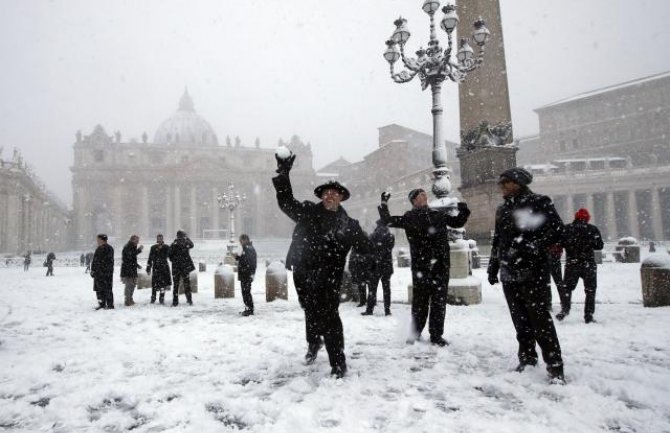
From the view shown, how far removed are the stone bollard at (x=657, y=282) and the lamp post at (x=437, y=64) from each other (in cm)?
352

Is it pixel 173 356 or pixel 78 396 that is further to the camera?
pixel 173 356

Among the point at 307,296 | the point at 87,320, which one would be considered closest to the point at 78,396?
the point at 307,296

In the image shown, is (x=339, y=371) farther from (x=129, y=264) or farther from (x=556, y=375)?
(x=129, y=264)

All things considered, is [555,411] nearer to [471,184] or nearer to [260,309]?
[260,309]

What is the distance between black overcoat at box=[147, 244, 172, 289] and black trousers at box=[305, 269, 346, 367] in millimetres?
6802

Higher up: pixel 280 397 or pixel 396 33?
pixel 396 33

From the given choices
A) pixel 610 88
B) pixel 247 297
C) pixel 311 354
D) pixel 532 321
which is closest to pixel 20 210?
pixel 247 297

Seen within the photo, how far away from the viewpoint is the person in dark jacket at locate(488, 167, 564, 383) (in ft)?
12.1

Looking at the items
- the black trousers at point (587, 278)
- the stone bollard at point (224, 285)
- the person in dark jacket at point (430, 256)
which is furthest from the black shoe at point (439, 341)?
the stone bollard at point (224, 285)

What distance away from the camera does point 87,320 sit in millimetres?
7852

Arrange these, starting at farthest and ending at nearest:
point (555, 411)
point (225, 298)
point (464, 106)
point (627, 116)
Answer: point (627, 116) → point (464, 106) → point (225, 298) → point (555, 411)

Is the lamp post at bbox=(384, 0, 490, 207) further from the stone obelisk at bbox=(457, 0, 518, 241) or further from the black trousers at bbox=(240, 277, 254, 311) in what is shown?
the stone obelisk at bbox=(457, 0, 518, 241)

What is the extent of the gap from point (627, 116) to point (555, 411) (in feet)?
195

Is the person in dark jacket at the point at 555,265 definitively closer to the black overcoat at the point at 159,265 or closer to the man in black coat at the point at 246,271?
the man in black coat at the point at 246,271
